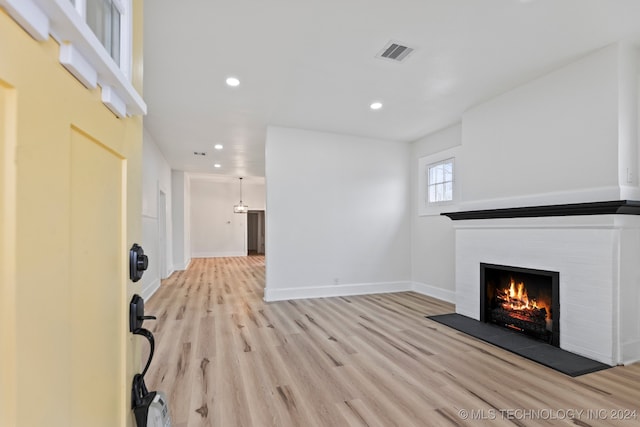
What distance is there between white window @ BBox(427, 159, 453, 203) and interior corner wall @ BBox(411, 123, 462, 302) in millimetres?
230

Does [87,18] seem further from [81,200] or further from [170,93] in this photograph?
[170,93]

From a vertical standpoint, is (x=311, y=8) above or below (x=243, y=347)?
above

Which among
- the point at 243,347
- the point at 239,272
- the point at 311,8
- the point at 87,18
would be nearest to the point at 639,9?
the point at 311,8

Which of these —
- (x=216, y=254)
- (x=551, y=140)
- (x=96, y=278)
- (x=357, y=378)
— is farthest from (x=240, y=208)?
(x=96, y=278)

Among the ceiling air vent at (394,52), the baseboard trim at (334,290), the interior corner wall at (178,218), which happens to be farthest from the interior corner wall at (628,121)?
the interior corner wall at (178,218)

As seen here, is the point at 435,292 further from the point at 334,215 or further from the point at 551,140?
the point at 551,140

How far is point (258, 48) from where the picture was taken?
2723 mm

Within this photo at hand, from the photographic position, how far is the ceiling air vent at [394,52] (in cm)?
268

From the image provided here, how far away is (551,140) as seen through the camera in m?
3.13

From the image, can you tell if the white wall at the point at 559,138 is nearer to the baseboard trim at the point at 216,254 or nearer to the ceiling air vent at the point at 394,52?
the ceiling air vent at the point at 394,52

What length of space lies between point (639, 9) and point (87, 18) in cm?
344

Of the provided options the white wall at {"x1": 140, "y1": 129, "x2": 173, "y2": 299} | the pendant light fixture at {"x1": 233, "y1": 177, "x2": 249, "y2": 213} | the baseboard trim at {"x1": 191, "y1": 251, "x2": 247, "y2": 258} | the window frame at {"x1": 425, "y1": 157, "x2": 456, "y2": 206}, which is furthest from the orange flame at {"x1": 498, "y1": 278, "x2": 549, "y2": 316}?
the baseboard trim at {"x1": 191, "y1": 251, "x2": 247, "y2": 258}

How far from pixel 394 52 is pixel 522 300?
2.95 m

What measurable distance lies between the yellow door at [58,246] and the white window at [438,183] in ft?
15.4
